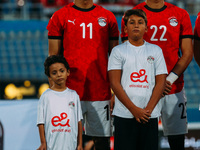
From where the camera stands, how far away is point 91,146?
5684 millimetres

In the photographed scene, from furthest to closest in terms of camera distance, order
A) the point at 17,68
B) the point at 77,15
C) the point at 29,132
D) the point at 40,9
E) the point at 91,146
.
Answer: the point at 40,9 → the point at 17,68 → the point at 91,146 → the point at 29,132 → the point at 77,15

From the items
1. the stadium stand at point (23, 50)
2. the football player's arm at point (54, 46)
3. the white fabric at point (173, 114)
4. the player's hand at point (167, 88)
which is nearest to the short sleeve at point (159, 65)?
the player's hand at point (167, 88)

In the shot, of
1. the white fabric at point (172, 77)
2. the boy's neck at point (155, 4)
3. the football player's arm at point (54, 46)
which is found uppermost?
the boy's neck at point (155, 4)

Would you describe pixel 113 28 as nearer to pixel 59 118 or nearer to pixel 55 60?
pixel 55 60

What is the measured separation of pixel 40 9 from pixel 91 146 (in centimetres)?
764

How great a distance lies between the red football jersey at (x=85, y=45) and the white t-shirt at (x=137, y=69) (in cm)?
37

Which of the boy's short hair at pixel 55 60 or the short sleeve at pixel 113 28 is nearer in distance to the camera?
the boy's short hair at pixel 55 60

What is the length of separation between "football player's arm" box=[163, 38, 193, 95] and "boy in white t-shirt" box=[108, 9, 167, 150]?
0.66 feet

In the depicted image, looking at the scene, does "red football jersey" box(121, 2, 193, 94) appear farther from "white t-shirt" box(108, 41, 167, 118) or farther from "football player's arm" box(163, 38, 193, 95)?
"white t-shirt" box(108, 41, 167, 118)

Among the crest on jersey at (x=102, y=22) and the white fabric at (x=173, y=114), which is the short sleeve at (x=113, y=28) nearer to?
the crest on jersey at (x=102, y=22)

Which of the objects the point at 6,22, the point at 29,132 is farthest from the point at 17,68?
the point at 29,132

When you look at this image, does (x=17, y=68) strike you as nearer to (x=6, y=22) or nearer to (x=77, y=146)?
(x=6, y=22)

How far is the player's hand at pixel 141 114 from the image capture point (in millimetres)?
2789

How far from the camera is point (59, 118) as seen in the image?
9.77ft
